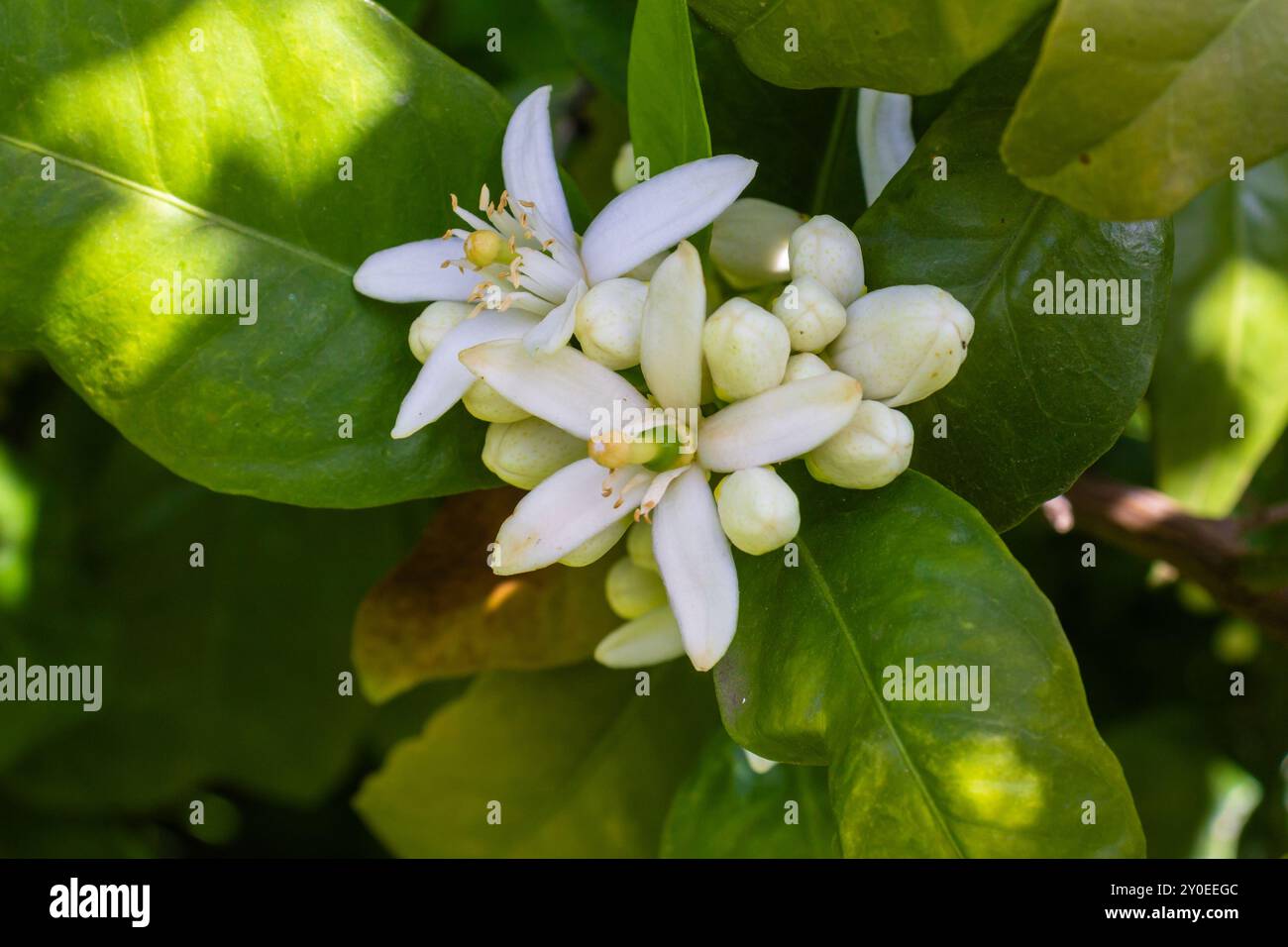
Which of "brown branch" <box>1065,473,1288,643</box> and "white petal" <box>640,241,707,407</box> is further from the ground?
"white petal" <box>640,241,707,407</box>

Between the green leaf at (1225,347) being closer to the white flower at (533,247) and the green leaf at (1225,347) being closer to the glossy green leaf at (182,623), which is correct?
the white flower at (533,247)

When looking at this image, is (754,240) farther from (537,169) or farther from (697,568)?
(697,568)

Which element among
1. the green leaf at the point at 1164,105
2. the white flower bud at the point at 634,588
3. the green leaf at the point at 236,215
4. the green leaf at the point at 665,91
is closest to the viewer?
the green leaf at the point at 1164,105

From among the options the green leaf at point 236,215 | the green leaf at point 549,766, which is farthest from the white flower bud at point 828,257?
the green leaf at point 549,766

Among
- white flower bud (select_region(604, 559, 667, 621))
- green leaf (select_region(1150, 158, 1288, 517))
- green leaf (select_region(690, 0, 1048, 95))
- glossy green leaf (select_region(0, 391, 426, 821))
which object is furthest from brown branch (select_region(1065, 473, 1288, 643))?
glossy green leaf (select_region(0, 391, 426, 821))

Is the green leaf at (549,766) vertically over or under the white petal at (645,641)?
under

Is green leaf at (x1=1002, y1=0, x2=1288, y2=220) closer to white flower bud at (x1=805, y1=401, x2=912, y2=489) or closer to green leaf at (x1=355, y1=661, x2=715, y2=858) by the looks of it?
white flower bud at (x1=805, y1=401, x2=912, y2=489)

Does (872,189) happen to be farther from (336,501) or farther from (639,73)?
(336,501)
